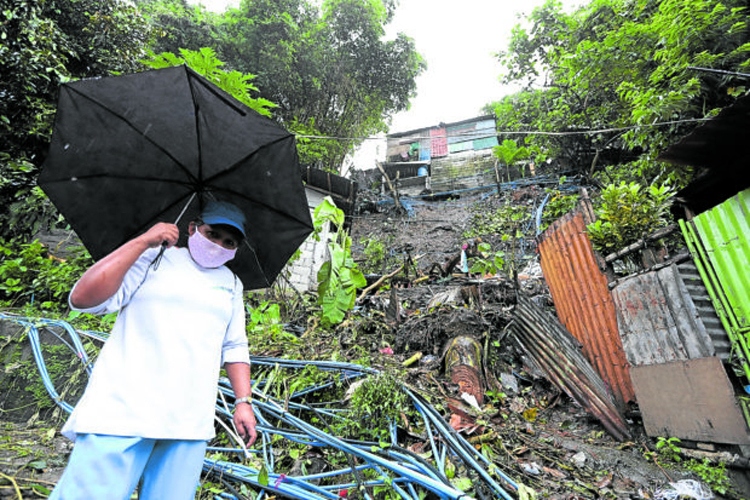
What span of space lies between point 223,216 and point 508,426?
9.82 feet

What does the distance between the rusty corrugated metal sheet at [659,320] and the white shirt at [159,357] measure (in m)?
3.65

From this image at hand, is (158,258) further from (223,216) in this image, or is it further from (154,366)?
(154,366)

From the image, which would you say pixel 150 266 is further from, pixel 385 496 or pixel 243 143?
pixel 385 496

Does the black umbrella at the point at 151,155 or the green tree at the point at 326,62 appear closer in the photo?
the black umbrella at the point at 151,155

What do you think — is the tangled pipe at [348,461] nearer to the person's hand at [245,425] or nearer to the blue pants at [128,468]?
the person's hand at [245,425]

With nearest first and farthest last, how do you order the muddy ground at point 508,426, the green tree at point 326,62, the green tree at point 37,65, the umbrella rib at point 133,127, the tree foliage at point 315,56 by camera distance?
the umbrella rib at point 133,127 → the muddy ground at point 508,426 → the green tree at point 37,65 → the tree foliage at point 315,56 → the green tree at point 326,62

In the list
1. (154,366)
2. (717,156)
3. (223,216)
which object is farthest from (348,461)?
(717,156)

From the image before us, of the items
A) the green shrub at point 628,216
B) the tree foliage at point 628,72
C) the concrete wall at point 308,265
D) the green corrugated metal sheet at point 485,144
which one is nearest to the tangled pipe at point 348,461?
the green shrub at point 628,216

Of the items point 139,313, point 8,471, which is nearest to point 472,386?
point 139,313

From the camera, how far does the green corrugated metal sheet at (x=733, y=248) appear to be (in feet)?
8.62

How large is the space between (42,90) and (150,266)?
659 centimetres

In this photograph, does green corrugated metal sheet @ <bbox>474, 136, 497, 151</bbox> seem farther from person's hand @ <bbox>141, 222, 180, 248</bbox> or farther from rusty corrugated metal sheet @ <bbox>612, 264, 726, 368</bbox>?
person's hand @ <bbox>141, 222, 180, 248</bbox>

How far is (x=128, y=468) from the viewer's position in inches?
47.9

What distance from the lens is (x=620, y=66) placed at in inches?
273
